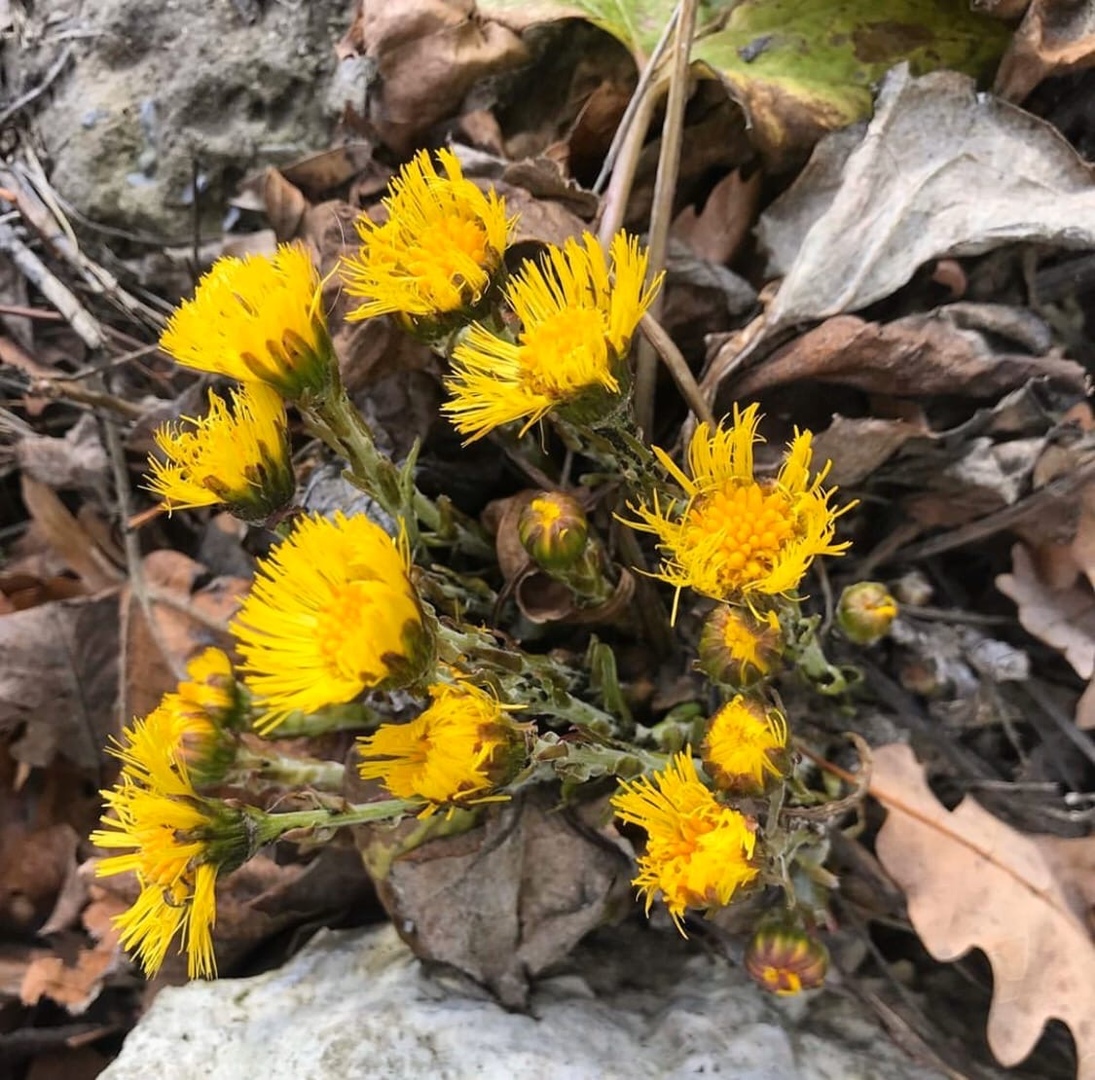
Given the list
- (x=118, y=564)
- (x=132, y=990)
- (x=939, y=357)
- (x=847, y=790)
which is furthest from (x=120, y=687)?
(x=939, y=357)

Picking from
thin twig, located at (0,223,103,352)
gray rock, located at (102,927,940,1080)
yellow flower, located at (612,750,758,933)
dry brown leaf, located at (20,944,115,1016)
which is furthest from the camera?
thin twig, located at (0,223,103,352)

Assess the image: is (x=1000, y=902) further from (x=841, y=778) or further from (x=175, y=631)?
(x=175, y=631)

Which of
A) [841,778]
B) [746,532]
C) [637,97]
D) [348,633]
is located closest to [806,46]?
[637,97]

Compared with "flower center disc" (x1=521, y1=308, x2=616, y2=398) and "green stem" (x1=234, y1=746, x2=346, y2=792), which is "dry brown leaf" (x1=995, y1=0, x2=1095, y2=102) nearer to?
"flower center disc" (x1=521, y1=308, x2=616, y2=398)

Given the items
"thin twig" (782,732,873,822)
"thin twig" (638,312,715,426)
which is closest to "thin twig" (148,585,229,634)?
"thin twig" (638,312,715,426)

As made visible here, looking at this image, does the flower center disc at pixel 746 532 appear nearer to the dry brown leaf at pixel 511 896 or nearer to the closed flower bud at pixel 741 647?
the closed flower bud at pixel 741 647

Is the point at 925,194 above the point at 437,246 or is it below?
below

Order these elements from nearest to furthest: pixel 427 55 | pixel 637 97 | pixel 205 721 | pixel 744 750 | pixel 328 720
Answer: pixel 744 750, pixel 205 721, pixel 328 720, pixel 637 97, pixel 427 55
